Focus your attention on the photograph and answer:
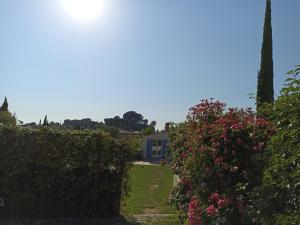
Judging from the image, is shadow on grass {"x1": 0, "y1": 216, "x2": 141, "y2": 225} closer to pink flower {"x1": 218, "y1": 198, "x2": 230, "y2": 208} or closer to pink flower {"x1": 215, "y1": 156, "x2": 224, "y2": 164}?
pink flower {"x1": 215, "y1": 156, "x2": 224, "y2": 164}

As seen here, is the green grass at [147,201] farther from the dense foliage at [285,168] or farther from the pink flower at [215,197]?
the dense foliage at [285,168]

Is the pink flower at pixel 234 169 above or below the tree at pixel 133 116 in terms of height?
below

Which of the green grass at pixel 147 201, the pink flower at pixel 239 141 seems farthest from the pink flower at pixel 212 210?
the green grass at pixel 147 201

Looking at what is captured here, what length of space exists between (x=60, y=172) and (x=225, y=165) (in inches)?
202

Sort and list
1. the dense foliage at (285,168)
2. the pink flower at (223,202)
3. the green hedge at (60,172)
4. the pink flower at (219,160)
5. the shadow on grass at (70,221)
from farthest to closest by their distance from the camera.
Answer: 1. the green hedge at (60,172)
2. the shadow on grass at (70,221)
3. the pink flower at (219,160)
4. the pink flower at (223,202)
5. the dense foliage at (285,168)

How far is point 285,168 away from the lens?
11.8ft

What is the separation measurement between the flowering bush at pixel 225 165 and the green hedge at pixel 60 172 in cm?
370

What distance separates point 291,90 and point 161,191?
12326 millimetres

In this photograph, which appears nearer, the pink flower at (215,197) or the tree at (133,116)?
the pink flower at (215,197)

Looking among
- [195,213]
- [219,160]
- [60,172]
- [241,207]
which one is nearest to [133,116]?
[60,172]

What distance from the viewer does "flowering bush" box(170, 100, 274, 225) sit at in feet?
17.0

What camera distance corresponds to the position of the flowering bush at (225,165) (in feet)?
17.0

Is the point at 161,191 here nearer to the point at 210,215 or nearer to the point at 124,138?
the point at 124,138

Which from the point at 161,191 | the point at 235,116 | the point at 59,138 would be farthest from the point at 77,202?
the point at 161,191
